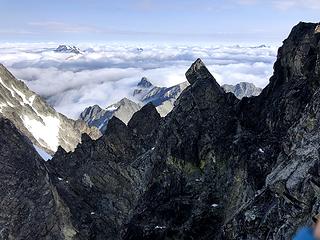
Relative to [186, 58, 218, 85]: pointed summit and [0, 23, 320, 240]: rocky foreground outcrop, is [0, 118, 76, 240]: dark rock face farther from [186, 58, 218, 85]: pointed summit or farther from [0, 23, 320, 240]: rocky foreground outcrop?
[186, 58, 218, 85]: pointed summit

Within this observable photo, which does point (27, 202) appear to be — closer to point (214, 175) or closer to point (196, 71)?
point (214, 175)

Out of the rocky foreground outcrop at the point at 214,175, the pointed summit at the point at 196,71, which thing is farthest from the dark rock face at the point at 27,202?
the pointed summit at the point at 196,71

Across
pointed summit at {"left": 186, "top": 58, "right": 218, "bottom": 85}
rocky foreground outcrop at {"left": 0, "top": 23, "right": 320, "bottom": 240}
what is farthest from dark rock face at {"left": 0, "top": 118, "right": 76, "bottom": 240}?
pointed summit at {"left": 186, "top": 58, "right": 218, "bottom": 85}

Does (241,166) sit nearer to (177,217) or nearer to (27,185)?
(177,217)

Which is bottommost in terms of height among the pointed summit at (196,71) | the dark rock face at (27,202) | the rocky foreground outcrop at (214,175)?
the dark rock face at (27,202)

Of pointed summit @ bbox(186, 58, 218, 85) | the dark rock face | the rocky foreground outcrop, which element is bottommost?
the dark rock face

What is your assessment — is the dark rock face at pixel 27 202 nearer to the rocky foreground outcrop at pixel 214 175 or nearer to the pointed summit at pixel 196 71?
the rocky foreground outcrop at pixel 214 175

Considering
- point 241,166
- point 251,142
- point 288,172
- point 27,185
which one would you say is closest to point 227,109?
point 251,142

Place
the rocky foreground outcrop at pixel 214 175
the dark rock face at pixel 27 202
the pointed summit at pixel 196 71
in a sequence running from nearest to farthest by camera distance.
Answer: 1. the rocky foreground outcrop at pixel 214 175
2. the dark rock face at pixel 27 202
3. the pointed summit at pixel 196 71
